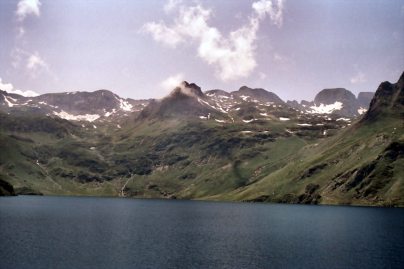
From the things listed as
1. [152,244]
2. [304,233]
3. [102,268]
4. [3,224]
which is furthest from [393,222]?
[3,224]

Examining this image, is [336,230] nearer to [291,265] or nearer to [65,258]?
[291,265]

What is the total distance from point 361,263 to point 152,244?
57290 millimetres

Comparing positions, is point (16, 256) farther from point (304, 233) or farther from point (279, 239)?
point (304, 233)

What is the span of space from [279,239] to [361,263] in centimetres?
4216

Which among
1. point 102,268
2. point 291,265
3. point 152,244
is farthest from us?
point 152,244

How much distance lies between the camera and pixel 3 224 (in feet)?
524

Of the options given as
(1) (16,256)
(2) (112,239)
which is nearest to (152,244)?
(2) (112,239)

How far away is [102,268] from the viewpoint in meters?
88.7

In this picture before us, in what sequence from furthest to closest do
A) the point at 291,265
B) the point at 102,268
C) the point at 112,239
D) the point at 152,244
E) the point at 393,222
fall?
the point at 393,222
the point at 112,239
the point at 152,244
the point at 291,265
the point at 102,268

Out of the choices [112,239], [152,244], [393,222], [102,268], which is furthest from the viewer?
[393,222]

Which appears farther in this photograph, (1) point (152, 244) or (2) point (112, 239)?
(2) point (112, 239)

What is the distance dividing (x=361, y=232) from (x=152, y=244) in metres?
79.5

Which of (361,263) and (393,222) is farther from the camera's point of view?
(393,222)

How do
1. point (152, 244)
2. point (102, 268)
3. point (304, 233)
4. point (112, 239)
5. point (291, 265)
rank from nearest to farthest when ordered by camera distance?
1. point (102, 268)
2. point (291, 265)
3. point (152, 244)
4. point (112, 239)
5. point (304, 233)
